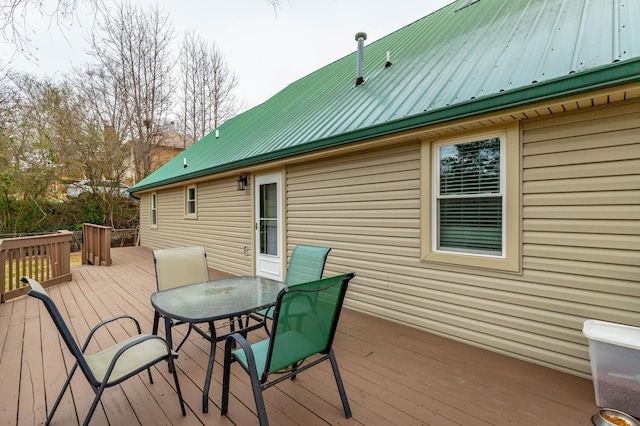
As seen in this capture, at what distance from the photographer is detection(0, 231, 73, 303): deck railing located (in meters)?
4.93

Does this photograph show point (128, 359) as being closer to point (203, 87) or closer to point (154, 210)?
point (154, 210)

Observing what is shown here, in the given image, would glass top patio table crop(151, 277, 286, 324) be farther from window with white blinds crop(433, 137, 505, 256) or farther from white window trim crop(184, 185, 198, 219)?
white window trim crop(184, 185, 198, 219)

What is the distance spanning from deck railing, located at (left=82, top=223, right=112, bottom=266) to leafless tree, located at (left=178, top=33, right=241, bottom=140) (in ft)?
31.6

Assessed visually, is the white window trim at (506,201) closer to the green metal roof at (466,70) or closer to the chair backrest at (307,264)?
the green metal roof at (466,70)

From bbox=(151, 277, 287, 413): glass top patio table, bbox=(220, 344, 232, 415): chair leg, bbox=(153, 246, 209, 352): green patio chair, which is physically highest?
bbox=(153, 246, 209, 352): green patio chair

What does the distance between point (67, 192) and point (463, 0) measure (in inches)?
623

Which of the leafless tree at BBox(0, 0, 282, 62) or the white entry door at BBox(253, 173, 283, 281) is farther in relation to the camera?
the white entry door at BBox(253, 173, 283, 281)

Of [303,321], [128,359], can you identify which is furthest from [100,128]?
[303,321]

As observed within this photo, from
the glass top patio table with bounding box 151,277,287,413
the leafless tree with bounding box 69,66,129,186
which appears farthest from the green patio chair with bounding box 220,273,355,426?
the leafless tree with bounding box 69,66,129,186

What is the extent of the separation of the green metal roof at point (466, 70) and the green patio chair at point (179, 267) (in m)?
2.06

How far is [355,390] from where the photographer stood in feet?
7.56

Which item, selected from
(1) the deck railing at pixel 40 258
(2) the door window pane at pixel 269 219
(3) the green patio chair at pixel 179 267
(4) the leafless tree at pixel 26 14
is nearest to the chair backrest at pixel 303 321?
(3) the green patio chair at pixel 179 267

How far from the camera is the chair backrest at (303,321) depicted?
5.47ft

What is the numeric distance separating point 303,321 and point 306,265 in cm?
144
